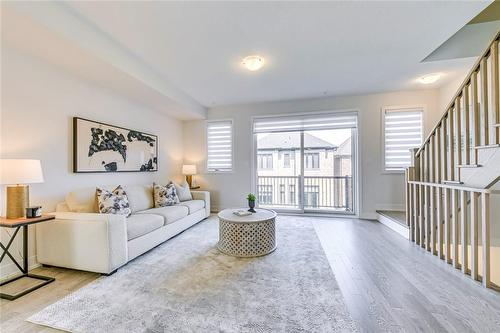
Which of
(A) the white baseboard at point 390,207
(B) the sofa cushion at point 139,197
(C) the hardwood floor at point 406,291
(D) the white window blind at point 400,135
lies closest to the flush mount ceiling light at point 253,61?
(B) the sofa cushion at point 139,197

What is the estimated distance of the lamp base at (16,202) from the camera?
2102 millimetres

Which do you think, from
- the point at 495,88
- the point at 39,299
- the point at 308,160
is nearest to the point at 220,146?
the point at 308,160

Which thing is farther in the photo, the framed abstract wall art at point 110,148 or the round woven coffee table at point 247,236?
the framed abstract wall art at point 110,148

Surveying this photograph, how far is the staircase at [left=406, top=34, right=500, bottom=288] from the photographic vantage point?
6.71 ft

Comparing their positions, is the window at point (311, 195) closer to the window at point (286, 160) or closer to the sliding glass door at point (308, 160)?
the sliding glass door at point (308, 160)

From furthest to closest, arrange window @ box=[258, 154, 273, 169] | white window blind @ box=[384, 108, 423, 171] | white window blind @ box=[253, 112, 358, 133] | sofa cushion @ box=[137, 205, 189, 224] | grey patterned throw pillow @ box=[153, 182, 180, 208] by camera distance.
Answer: window @ box=[258, 154, 273, 169] < white window blind @ box=[253, 112, 358, 133] < white window blind @ box=[384, 108, 423, 171] < grey patterned throw pillow @ box=[153, 182, 180, 208] < sofa cushion @ box=[137, 205, 189, 224]

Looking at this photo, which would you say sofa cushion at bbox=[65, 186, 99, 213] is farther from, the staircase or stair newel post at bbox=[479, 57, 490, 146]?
stair newel post at bbox=[479, 57, 490, 146]

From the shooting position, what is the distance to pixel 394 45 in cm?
278

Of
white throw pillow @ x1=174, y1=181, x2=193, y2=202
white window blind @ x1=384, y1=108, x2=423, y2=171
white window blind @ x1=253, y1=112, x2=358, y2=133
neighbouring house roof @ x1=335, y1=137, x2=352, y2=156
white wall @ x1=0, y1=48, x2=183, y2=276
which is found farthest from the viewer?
neighbouring house roof @ x1=335, y1=137, x2=352, y2=156

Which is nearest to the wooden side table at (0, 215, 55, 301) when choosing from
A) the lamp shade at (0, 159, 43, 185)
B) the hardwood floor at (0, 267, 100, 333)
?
the hardwood floor at (0, 267, 100, 333)

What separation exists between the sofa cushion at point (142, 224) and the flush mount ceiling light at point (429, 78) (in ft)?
16.4

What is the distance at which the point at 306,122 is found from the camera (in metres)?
5.08

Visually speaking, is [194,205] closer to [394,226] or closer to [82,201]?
[82,201]

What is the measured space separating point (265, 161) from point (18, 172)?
4327 mm
